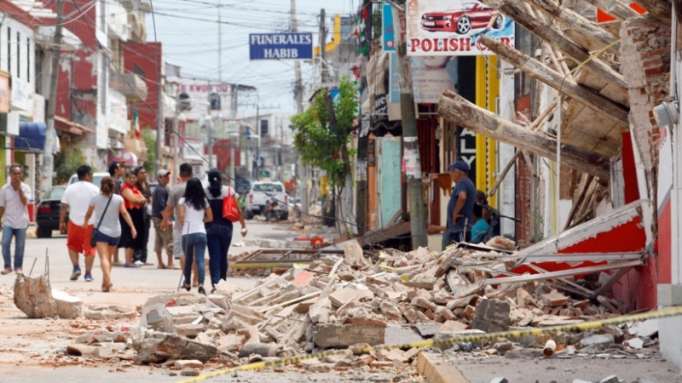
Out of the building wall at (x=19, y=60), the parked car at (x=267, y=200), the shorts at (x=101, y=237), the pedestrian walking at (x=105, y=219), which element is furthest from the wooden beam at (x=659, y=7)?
the parked car at (x=267, y=200)

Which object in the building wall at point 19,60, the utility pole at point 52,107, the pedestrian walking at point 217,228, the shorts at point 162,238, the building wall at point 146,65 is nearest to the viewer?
the pedestrian walking at point 217,228

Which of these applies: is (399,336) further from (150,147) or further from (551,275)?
(150,147)

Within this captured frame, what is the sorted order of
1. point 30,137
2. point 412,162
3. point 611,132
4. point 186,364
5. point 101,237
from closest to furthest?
point 186,364, point 611,132, point 101,237, point 412,162, point 30,137

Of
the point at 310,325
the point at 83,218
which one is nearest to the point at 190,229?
the point at 83,218

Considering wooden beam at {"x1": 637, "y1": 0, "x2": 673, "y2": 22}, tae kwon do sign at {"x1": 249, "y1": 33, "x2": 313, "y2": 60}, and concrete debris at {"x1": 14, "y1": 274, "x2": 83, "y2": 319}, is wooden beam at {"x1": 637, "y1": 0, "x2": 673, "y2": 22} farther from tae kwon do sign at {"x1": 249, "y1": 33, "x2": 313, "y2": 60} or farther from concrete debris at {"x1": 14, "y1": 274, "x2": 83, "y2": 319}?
tae kwon do sign at {"x1": 249, "y1": 33, "x2": 313, "y2": 60}

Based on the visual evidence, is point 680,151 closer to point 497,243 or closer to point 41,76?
point 497,243

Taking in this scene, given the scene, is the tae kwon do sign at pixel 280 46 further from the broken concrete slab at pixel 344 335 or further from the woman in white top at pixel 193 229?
the broken concrete slab at pixel 344 335

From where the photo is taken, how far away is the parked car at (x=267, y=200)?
72.2 meters

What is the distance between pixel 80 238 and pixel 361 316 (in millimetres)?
9366

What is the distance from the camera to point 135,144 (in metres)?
83.9

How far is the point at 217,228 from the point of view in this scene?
19.1 m

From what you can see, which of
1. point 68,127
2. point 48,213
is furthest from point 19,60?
point 48,213

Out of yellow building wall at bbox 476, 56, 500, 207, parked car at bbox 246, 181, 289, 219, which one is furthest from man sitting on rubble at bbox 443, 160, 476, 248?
parked car at bbox 246, 181, 289, 219

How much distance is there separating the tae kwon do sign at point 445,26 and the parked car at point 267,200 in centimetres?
4830
